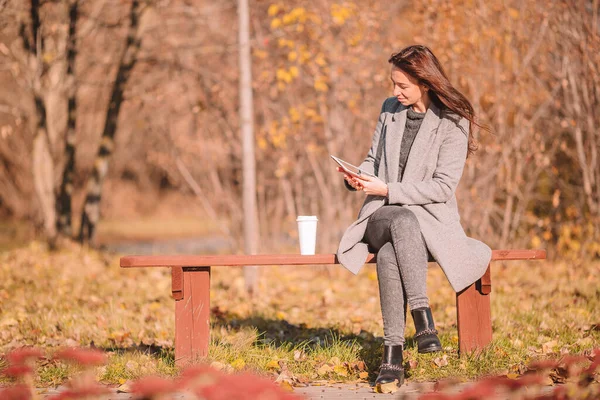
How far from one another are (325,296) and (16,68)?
153 inches

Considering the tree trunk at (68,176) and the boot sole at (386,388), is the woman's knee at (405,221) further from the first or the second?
the tree trunk at (68,176)

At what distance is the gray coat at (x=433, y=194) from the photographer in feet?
11.3

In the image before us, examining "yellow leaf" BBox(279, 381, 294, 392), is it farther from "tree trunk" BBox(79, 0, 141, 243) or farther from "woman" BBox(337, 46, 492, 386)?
"tree trunk" BBox(79, 0, 141, 243)

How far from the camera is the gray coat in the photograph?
136 inches

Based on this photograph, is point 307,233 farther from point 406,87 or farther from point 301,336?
point 301,336

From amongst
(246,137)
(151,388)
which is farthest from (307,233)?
(246,137)

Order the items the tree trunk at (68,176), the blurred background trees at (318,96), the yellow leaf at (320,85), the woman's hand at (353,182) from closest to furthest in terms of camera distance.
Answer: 1. the woman's hand at (353,182)
2. the yellow leaf at (320,85)
3. the blurred background trees at (318,96)
4. the tree trunk at (68,176)

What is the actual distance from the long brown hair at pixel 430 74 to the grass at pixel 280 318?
1.22m

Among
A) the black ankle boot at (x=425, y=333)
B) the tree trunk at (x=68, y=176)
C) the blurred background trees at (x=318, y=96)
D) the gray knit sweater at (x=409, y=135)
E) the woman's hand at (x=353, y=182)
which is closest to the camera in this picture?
the black ankle boot at (x=425, y=333)

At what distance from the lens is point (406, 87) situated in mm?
3654

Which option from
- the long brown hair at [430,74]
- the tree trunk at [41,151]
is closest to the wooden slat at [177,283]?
the long brown hair at [430,74]

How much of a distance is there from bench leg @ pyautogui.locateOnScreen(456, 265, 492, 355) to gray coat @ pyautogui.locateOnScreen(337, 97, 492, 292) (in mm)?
160

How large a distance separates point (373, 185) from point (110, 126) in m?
6.00

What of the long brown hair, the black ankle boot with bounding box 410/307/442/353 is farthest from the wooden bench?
the long brown hair
